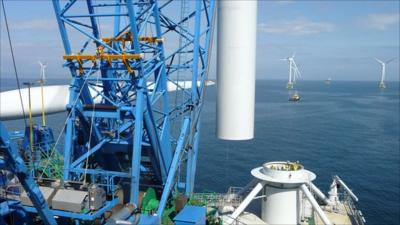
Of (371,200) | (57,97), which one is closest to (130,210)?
(57,97)

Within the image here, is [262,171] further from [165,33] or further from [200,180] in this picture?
[200,180]

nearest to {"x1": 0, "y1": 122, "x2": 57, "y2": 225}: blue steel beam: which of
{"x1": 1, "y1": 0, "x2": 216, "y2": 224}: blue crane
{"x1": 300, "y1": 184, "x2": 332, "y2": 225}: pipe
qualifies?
{"x1": 1, "y1": 0, "x2": 216, "y2": 224}: blue crane

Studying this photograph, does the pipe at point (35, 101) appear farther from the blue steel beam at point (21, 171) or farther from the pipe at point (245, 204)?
the blue steel beam at point (21, 171)

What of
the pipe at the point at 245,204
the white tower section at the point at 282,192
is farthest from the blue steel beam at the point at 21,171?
the white tower section at the point at 282,192

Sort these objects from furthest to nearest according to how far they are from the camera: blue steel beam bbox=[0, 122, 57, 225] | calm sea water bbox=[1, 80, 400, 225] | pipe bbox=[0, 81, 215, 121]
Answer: calm sea water bbox=[1, 80, 400, 225], pipe bbox=[0, 81, 215, 121], blue steel beam bbox=[0, 122, 57, 225]

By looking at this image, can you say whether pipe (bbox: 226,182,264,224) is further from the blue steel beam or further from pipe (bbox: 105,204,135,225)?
the blue steel beam
